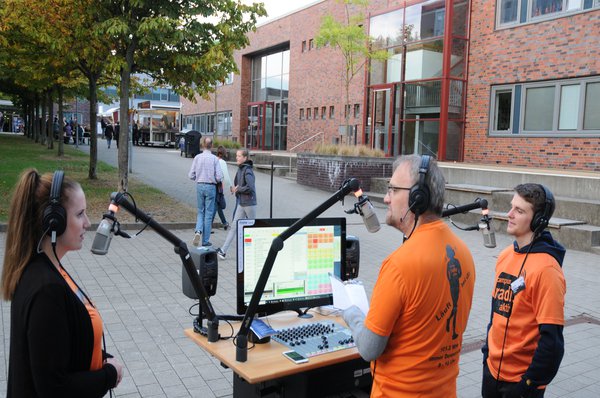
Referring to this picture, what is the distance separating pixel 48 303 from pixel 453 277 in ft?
5.77

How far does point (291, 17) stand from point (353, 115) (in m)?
11.1

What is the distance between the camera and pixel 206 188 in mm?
10383

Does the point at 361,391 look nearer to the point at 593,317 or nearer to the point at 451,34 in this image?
the point at 593,317

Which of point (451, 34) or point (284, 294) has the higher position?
point (451, 34)

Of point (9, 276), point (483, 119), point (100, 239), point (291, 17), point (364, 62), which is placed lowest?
point (9, 276)

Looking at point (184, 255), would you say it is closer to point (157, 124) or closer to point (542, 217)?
point (542, 217)

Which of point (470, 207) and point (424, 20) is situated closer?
point (470, 207)

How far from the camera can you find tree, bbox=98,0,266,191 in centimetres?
1245

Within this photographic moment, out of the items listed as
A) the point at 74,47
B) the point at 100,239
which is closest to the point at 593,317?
the point at 100,239

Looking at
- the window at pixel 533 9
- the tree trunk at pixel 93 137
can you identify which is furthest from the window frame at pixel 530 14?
the tree trunk at pixel 93 137

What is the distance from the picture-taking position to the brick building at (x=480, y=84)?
56.5ft

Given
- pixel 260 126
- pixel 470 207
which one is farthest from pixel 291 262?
pixel 260 126

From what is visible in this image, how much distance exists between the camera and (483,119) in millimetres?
20594

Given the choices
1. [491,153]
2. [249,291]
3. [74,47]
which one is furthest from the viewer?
[491,153]
